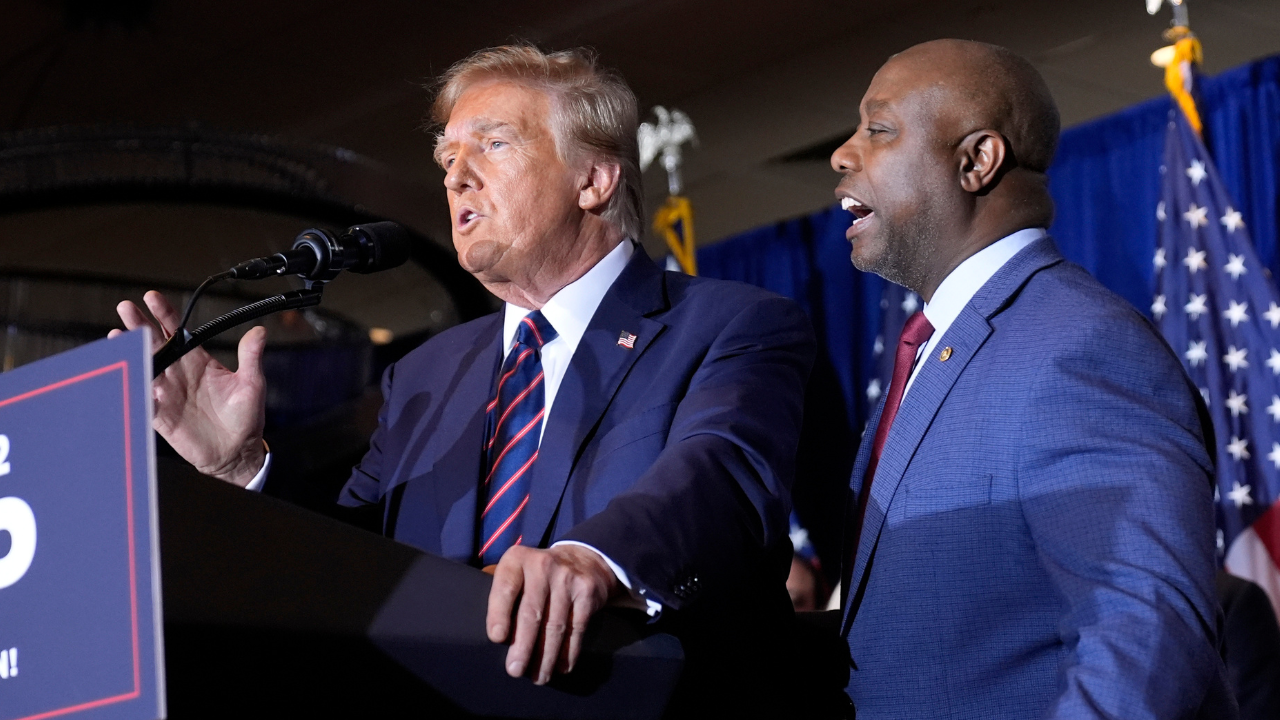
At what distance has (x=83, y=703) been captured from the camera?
0.82 meters

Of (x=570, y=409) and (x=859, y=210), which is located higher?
(x=859, y=210)

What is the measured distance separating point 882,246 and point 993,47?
338 mm

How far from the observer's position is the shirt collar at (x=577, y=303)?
68.3 inches

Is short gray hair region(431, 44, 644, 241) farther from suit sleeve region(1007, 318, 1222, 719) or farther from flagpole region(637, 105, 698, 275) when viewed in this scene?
flagpole region(637, 105, 698, 275)

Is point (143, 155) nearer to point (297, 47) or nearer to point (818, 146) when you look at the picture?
point (297, 47)

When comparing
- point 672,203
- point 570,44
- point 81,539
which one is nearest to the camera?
point 81,539

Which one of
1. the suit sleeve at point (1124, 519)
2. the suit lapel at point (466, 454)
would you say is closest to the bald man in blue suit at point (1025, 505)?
the suit sleeve at point (1124, 519)

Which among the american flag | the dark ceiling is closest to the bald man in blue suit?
the american flag

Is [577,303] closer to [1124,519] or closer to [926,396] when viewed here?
[926,396]

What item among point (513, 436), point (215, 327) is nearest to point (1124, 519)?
point (513, 436)

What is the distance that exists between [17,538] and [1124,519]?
992 millimetres

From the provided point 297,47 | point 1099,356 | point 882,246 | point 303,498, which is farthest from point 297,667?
point 297,47

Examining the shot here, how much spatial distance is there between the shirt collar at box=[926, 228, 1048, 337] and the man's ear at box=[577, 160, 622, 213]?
50 centimetres

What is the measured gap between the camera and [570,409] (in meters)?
1.51
